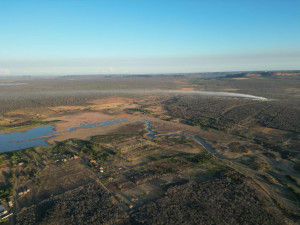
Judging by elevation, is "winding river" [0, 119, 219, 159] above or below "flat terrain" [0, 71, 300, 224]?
above

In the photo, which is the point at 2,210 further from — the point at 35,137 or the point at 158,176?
the point at 35,137

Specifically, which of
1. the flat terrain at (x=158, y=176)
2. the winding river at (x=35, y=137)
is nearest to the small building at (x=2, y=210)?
the flat terrain at (x=158, y=176)

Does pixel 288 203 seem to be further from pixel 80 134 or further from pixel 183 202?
pixel 80 134

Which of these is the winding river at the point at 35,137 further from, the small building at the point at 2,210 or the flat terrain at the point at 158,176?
the small building at the point at 2,210

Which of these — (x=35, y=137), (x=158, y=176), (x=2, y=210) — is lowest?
(x=158, y=176)

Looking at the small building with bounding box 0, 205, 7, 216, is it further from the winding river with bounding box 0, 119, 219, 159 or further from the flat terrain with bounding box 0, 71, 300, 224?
the winding river with bounding box 0, 119, 219, 159

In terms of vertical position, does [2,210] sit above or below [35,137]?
below

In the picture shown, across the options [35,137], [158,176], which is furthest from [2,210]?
[35,137]

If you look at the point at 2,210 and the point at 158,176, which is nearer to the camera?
the point at 2,210

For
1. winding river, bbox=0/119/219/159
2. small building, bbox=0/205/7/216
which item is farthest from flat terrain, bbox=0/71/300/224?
winding river, bbox=0/119/219/159

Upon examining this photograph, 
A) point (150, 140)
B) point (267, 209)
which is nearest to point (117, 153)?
point (150, 140)

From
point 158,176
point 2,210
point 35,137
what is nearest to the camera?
point 2,210
